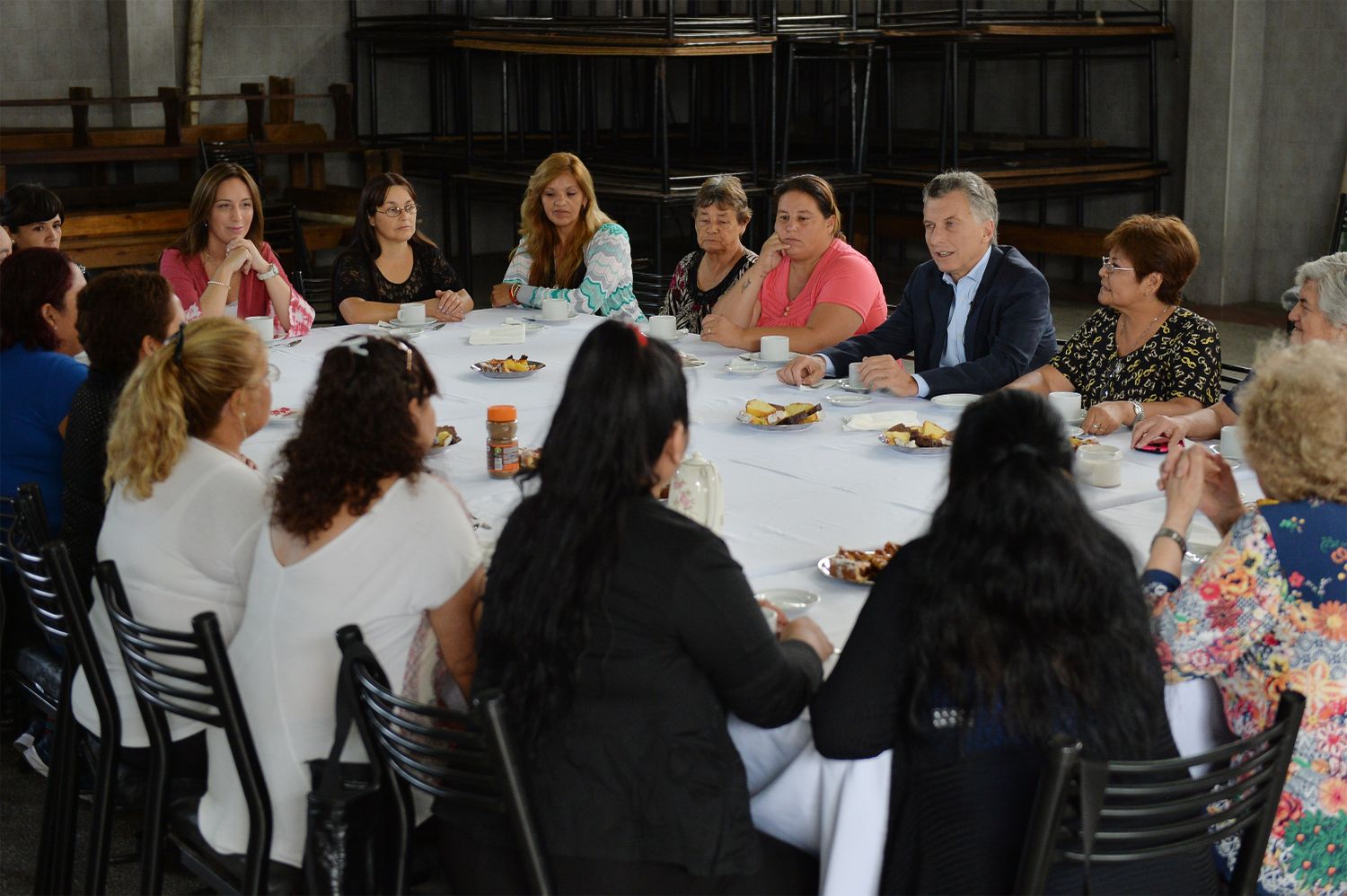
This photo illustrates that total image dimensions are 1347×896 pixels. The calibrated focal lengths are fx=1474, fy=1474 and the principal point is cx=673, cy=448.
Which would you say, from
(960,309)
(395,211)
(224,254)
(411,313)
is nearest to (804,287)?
(960,309)

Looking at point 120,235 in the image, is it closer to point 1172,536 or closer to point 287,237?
point 287,237

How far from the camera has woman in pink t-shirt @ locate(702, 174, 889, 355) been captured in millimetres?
4664

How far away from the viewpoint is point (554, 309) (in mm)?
5145

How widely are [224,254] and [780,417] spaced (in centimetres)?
234

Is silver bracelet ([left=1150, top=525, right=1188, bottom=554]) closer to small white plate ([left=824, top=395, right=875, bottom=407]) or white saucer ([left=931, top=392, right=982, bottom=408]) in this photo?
white saucer ([left=931, top=392, right=982, bottom=408])

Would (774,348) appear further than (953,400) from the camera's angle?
Yes

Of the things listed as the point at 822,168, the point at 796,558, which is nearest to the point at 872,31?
the point at 822,168

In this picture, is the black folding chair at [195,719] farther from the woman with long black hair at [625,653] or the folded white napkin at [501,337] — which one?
the folded white napkin at [501,337]

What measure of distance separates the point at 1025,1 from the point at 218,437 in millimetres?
9653

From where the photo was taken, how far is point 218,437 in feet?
8.41

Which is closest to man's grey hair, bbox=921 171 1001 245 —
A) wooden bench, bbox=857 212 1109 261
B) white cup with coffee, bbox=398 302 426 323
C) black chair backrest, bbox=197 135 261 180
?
white cup with coffee, bbox=398 302 426 323

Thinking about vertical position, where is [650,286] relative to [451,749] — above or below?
above

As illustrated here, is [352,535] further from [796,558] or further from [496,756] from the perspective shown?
[796,558]

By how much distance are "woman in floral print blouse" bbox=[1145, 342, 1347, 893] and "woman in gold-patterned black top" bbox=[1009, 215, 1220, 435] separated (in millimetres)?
1493
